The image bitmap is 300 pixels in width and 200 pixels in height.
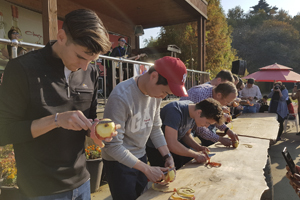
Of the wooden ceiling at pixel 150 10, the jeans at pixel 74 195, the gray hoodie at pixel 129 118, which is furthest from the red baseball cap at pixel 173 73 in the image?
the wooden ceiling at pixel 150 10

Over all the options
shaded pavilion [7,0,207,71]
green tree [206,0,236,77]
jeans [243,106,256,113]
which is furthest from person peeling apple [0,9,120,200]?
green tree [206,0,236,77]

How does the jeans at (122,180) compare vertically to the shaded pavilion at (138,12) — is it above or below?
below

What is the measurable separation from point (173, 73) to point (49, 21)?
2478 millimetres

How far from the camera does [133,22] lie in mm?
10570

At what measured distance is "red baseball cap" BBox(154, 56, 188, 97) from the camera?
162 cm

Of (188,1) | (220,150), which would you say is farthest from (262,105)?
(220,150)

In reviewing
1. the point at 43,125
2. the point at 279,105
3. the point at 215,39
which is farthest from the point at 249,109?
the point at 215,39

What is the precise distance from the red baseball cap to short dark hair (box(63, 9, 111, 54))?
60cm

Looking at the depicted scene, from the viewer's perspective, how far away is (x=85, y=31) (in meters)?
1.08

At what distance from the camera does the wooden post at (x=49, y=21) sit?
321 cm

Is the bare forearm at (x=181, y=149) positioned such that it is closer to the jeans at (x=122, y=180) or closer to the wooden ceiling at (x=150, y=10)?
the jeans at (x=122, y=180)

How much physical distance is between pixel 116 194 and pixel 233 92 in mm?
2246

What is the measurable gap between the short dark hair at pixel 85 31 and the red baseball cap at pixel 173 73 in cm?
60

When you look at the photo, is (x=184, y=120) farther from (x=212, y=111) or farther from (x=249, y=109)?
(x=249, y=109)
